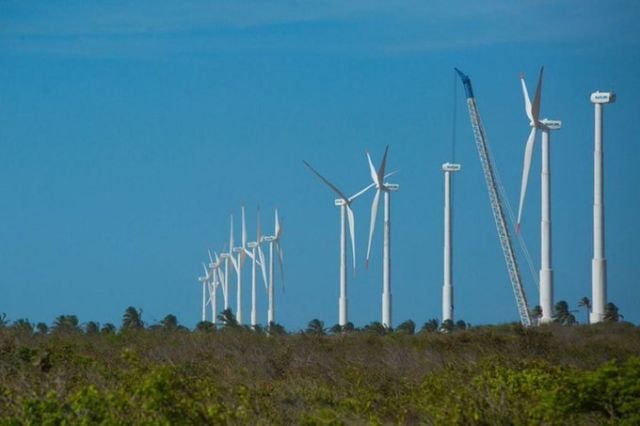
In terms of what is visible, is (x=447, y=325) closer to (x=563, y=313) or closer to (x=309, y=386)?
(x=563, y=313)

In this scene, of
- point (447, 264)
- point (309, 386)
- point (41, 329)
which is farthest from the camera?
point (447, 264)

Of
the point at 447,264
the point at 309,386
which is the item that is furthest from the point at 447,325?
the point at 309,386

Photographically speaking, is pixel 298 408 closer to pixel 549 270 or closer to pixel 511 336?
pixel 511 336

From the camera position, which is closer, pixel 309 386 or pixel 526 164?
pixel 309 386

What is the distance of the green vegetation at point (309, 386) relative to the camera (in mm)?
20875

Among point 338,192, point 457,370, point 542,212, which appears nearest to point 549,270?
point 542,212

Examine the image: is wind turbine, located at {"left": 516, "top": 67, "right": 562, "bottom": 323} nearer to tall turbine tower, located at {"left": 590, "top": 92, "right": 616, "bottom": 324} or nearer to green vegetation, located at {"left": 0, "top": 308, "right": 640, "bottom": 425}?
tall turbine tower, located at {"left": 590, "top": 92, "right": 616, "bottom": 324}

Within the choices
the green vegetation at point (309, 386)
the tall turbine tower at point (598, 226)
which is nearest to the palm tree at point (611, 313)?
the tall turbine tower at point (598, 226)

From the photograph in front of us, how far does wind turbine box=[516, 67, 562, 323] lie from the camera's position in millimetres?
73681

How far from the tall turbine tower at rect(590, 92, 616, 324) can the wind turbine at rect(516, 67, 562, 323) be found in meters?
2.97

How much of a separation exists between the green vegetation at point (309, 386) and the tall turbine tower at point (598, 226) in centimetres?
2211

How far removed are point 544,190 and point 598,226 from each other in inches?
163

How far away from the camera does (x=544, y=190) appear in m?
74.5

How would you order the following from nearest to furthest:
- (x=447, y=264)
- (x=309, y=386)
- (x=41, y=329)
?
(x=309, y=386) < (x=41, y=329) < (x=447, y=264)
